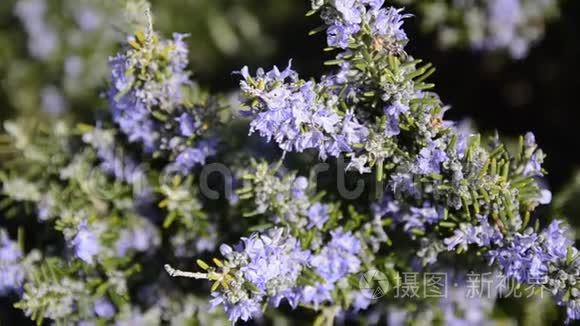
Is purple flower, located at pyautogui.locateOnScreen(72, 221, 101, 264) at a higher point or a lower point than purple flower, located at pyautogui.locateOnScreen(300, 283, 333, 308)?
higher

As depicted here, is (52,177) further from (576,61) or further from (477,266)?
(576,61)

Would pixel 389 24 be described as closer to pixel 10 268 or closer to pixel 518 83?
pixel 10 268

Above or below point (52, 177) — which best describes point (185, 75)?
above

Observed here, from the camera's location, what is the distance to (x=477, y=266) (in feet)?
4.43

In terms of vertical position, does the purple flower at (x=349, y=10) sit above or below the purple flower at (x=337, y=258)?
above

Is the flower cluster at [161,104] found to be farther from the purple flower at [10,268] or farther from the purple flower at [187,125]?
the purple flower at [10,268]

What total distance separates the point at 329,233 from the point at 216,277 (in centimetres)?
32

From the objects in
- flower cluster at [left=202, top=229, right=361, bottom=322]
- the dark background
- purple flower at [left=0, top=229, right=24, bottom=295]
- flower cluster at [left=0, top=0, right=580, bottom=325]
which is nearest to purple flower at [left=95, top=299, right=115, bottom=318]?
flower cluster at [left=0, top=0, right=580, bottom=325]

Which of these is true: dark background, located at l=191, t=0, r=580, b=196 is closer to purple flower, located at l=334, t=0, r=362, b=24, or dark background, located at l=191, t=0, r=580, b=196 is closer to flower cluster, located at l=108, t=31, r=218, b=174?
flower cluster, located at l=108, t=31, r=218, b=174

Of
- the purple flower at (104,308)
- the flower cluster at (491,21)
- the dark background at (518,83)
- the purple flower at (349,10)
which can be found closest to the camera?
the purple flower at (349,10)

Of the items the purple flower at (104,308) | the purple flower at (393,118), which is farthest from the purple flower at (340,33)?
the purple flower at (104,308)

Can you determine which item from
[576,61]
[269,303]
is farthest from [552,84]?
[269,303]

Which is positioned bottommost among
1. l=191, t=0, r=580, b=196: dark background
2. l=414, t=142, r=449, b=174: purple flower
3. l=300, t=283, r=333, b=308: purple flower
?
l=300, t=283, r=333, b=308: purple flower

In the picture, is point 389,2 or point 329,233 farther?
point 389,2
